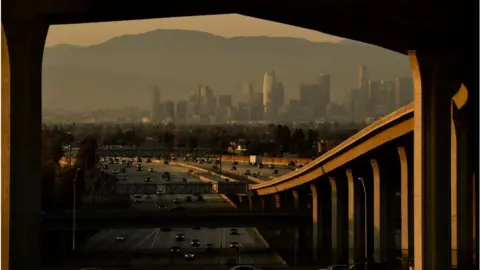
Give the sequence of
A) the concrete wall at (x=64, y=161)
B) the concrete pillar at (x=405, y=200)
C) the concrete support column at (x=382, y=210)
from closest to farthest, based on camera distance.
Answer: the concrete pillar at (x=405, y=200) < the concrete support column at (x=382, y=210) < the concrete wall at (x=64, y=161)

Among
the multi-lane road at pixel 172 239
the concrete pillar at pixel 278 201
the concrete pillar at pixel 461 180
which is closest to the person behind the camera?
the concrete pillar at pixel 461 180

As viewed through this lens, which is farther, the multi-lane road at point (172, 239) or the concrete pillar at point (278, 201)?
the concrete pillar at point (278, 201)

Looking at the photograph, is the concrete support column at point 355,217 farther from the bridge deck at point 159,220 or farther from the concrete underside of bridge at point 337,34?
the concrete underside of bridge at point 337,34

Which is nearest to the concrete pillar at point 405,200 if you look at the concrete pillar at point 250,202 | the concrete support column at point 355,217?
the concrete support column at point 355,217

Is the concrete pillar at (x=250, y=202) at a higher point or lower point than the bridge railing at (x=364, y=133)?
lower

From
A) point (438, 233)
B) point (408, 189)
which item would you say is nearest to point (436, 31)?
point (438, 233)

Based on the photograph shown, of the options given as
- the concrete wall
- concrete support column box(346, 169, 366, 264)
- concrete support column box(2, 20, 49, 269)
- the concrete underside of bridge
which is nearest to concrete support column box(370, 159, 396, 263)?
concrete support column box(346, 169, 366, 264)

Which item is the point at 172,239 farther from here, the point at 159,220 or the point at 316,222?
the point at 159,220

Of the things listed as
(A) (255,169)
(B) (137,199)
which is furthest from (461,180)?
(A) (255,169)
